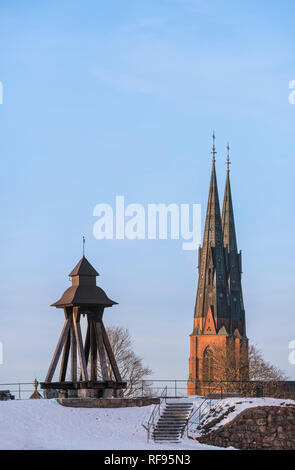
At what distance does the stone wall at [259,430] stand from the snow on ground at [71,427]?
1.54 meters

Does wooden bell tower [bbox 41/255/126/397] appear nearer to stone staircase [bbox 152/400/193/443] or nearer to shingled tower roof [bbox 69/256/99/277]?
shingled tower roof [bbox 69/256/99/277]

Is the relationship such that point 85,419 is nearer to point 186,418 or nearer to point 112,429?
point 112,429

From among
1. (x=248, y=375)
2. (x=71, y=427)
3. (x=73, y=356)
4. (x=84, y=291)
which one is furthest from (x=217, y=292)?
(x=71, y=427)

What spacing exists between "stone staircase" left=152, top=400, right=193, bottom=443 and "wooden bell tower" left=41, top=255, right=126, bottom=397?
3.50 metres

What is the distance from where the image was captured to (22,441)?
40781 mm

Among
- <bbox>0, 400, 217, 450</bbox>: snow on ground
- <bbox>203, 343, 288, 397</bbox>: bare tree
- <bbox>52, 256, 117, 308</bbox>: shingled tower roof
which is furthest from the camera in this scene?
<bbox>203, 343, 288, 397</bbox>: bare tree

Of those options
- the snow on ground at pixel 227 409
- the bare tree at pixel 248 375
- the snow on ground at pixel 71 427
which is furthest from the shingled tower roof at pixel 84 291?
the bare tree at pixel 248 375

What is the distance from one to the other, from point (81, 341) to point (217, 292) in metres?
90.4

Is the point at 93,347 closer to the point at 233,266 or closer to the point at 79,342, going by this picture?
the point at 79,342

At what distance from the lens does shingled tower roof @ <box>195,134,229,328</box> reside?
138375mm

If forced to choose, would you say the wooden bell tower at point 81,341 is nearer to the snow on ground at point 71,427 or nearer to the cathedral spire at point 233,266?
the snow on ground at point 71,427

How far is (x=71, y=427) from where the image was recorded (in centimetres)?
4434

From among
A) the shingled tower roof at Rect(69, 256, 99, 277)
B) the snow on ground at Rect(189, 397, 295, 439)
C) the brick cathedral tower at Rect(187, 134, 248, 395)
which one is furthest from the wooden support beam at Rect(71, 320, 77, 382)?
the brick cathedral tower at Rect(187, 134, 248, 395)

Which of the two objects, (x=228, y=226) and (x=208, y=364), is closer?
(x=208, y=364)
